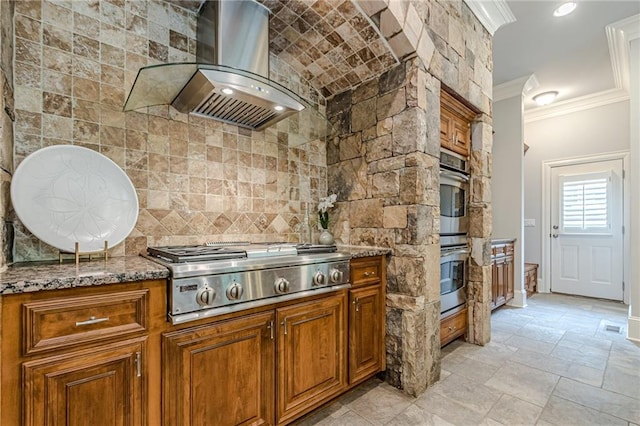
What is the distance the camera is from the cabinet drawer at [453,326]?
2.48m

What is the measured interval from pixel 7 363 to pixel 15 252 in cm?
70

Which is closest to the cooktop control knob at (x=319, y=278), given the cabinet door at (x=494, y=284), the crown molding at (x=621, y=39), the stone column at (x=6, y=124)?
the stone column at (x=6, y=124)

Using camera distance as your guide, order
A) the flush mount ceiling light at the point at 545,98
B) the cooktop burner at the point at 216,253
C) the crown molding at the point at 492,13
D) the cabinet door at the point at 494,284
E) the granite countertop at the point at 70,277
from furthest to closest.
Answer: the flush mount ceiling light at the point at 545,98, the cabinet door at the point at 494,284, the crown molding at the point at 492,13, the cooktop burner at the point at 216,253, the granite countertop at the point at 70,277

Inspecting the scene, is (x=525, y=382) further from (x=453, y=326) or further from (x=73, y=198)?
(x=73, y=198)

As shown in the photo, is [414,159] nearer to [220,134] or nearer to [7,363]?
[220,134]

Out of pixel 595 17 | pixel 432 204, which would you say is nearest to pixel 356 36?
pixel 432 204

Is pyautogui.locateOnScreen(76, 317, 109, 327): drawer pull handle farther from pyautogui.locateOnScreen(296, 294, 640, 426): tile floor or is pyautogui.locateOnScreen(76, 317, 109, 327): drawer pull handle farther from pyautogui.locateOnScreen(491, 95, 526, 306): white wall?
pyautogui.locateOnScreen(491, 95, 526, 306): white wall

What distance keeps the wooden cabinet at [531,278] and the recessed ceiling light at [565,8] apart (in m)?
3.33

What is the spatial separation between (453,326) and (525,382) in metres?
0.62

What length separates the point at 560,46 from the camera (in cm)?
331

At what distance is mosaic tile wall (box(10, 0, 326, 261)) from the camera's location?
56.1 inches

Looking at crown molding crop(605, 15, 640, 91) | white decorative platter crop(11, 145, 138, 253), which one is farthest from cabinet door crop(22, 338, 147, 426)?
crown molding crop(605, 15, 640, 91)

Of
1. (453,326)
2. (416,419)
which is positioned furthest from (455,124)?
(416,419)

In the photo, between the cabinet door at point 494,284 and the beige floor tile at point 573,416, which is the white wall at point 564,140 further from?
the beige floor tile at point 573,416
